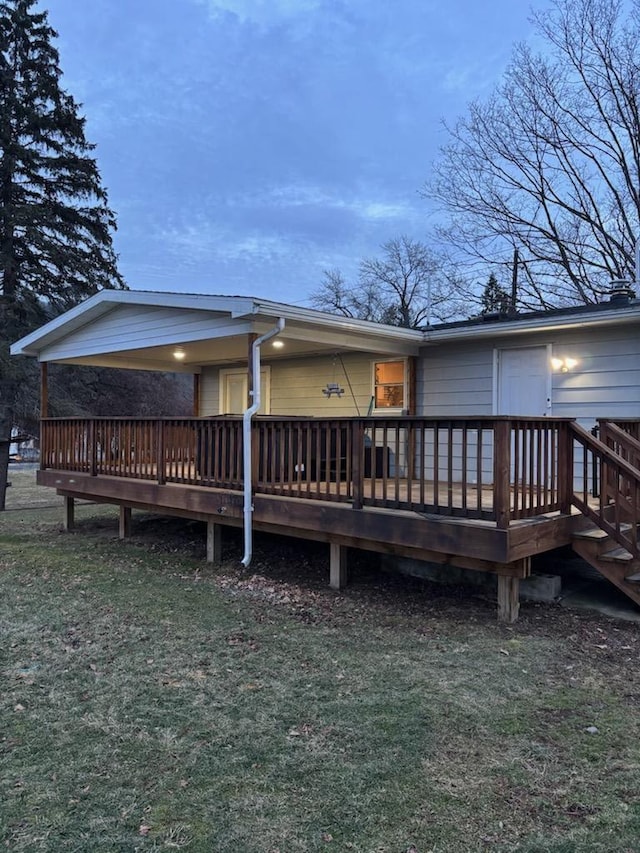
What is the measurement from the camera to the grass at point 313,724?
2441 mm

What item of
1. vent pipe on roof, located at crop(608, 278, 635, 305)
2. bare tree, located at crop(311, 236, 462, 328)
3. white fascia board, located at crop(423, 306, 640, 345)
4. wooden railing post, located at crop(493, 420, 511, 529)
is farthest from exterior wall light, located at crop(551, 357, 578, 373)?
bare tree, located at crop(311, 236, 462, 328)

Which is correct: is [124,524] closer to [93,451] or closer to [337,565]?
[93,451]

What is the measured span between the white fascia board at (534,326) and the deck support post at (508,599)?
3.40 metres

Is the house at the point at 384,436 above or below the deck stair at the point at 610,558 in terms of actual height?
above

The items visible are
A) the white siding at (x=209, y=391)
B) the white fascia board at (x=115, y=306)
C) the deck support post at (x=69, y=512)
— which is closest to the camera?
the white fascia board at (x=115, y=306)

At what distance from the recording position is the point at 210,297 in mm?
7066

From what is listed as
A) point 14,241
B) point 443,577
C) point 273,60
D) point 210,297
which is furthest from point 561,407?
point 273,60

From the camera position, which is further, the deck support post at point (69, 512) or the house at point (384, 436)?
the deck support post at point (69, 512)

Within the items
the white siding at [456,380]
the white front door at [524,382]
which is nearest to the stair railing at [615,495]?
the white front door at [524,382]

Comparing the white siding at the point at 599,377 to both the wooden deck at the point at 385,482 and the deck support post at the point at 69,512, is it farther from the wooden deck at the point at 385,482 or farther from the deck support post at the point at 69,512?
the deck support post at the point at 69,512

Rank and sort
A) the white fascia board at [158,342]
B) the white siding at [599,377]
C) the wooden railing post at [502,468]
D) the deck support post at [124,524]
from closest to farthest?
the wooden railing post at [502,468], the white siding at [599,377], the white fascia board at [158,342], the deck support post at [124,524]

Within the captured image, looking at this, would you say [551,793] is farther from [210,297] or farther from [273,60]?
[273,60]

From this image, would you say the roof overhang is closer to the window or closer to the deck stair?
the window

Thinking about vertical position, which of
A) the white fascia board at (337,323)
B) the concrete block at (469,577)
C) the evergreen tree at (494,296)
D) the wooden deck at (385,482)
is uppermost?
the evergreen tree at (494,296)
